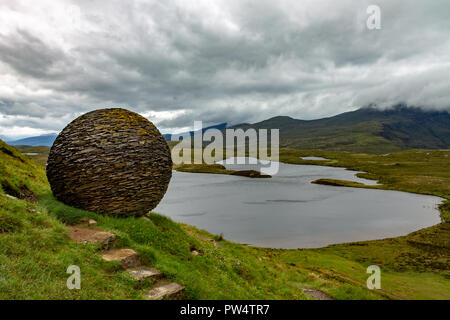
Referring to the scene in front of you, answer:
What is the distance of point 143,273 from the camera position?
8.45 m

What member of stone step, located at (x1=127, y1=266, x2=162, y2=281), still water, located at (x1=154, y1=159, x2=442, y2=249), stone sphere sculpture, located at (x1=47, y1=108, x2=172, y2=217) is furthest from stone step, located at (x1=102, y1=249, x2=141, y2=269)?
still water, located at (x1=154, y1=159, x2=442, y2=249)

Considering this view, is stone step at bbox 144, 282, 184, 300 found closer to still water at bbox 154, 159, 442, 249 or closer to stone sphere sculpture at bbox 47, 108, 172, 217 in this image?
stone sphere sculpture at bbox 47, 108, 172, 217

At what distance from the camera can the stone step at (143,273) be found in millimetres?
8189

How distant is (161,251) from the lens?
11031mm

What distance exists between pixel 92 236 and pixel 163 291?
12.3ft

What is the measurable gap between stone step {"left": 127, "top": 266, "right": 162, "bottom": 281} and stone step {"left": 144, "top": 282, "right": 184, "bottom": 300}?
386 mm

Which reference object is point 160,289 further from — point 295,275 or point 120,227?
point 295,275

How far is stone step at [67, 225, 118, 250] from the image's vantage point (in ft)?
30.4

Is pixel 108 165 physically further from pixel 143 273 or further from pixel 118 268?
pixel 143 273

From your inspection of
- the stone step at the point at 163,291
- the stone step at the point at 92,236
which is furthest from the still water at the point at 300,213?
the stone step at the point at 163,291

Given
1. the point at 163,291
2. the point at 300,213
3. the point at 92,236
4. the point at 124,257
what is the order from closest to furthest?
the point at 163,291, the point at 124,257, the point at 92,236, the point at 300,213

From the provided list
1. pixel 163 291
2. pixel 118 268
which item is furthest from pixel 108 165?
pixel 163 291

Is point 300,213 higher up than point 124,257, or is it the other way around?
point 124,257
